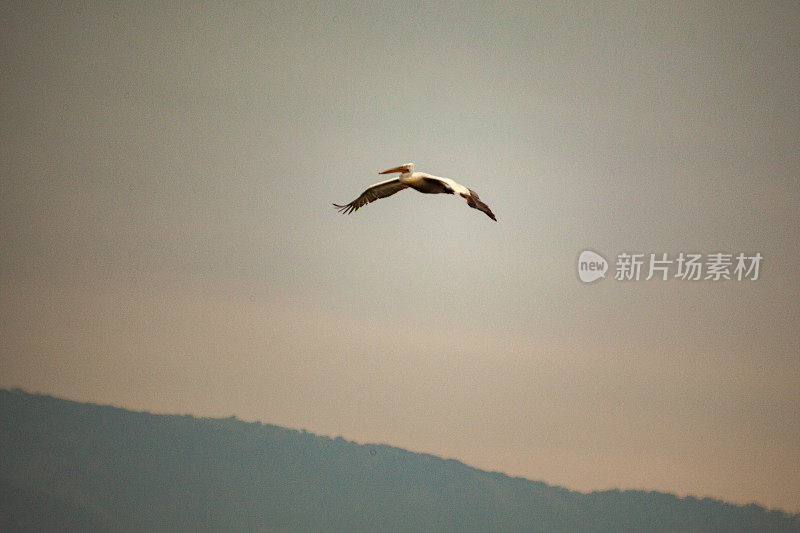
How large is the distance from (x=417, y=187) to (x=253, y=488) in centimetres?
146

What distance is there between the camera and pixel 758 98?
7.97 ft

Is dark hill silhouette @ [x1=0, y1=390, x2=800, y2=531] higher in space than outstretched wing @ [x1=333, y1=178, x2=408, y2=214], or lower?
lower

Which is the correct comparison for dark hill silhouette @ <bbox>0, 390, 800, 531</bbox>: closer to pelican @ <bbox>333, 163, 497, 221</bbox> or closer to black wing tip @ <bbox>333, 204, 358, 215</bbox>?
black wing tip @ <bbox>333, 204, 358, 215</bbox>

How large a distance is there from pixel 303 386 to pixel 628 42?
197 centimetres

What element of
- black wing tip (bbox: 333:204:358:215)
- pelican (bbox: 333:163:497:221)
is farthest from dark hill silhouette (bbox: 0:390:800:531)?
pelican (bbox: 333:163:497:221)

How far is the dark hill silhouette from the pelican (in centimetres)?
104

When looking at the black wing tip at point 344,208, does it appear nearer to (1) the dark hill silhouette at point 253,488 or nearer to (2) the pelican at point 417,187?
(2) the pelican at point 417,187

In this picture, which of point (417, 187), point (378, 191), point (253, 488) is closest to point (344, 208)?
point (378, 191)

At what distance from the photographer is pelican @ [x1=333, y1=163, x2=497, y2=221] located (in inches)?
69.9

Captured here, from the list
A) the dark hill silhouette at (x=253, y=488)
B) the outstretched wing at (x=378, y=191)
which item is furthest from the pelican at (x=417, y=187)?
the dark hill silhouette at (x=253, y=488)

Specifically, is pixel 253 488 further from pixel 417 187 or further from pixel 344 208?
pixel 417 187

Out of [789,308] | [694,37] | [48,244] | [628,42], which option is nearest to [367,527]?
[48,244]

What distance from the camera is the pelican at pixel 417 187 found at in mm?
1775

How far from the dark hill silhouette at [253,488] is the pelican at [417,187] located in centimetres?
104
